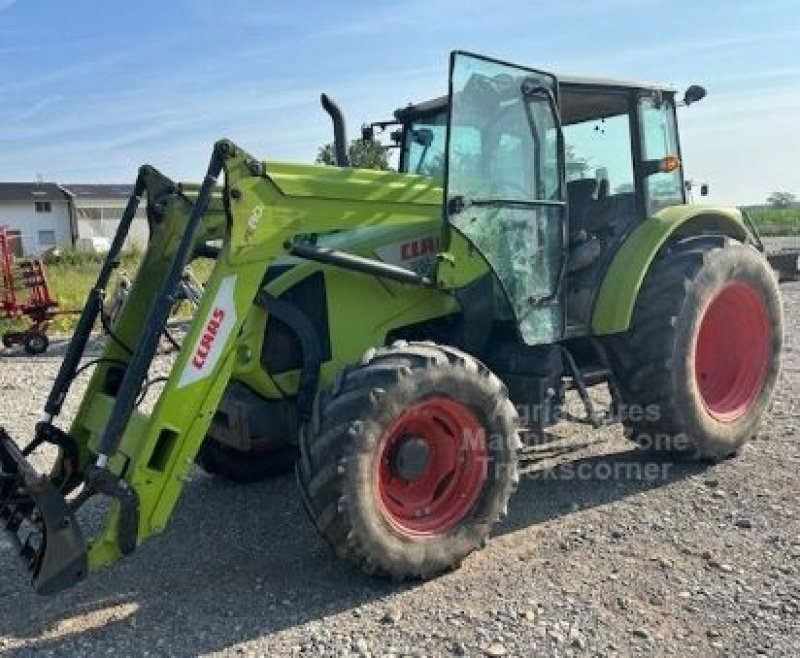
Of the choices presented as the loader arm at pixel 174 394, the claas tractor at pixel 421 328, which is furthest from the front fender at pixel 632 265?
the loader arm at pixel 174 394

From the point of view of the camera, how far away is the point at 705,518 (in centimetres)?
481

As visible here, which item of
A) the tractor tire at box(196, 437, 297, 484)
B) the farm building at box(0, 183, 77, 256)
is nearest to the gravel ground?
the tractor tire at box(196, 437, 297, 484)

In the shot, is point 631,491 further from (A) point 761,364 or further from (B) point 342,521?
(B) point 342,521

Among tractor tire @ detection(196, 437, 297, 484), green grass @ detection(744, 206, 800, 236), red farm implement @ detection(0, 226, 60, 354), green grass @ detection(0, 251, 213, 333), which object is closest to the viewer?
tractor tire @ detection(196, 437, 297, 484)

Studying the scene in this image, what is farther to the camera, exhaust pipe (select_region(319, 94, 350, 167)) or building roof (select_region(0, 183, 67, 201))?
building roof (select_region(0, 183, 67, 201))

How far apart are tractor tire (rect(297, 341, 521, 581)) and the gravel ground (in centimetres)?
20

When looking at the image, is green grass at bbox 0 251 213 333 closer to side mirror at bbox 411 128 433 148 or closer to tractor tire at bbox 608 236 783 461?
side mirror at bbox 411 128 433 148

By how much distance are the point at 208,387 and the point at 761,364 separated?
4.07 meters

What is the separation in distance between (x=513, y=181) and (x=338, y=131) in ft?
3.51

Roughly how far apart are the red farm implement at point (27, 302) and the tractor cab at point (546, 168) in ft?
32.3

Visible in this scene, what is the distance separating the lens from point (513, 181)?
16.4 feet

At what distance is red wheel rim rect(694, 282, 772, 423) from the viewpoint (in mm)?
6039

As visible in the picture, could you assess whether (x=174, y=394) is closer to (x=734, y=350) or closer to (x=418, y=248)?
(x=418, y=248)

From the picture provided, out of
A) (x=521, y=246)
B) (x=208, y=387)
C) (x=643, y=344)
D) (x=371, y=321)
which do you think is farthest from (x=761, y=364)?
(x=208, y=387)
